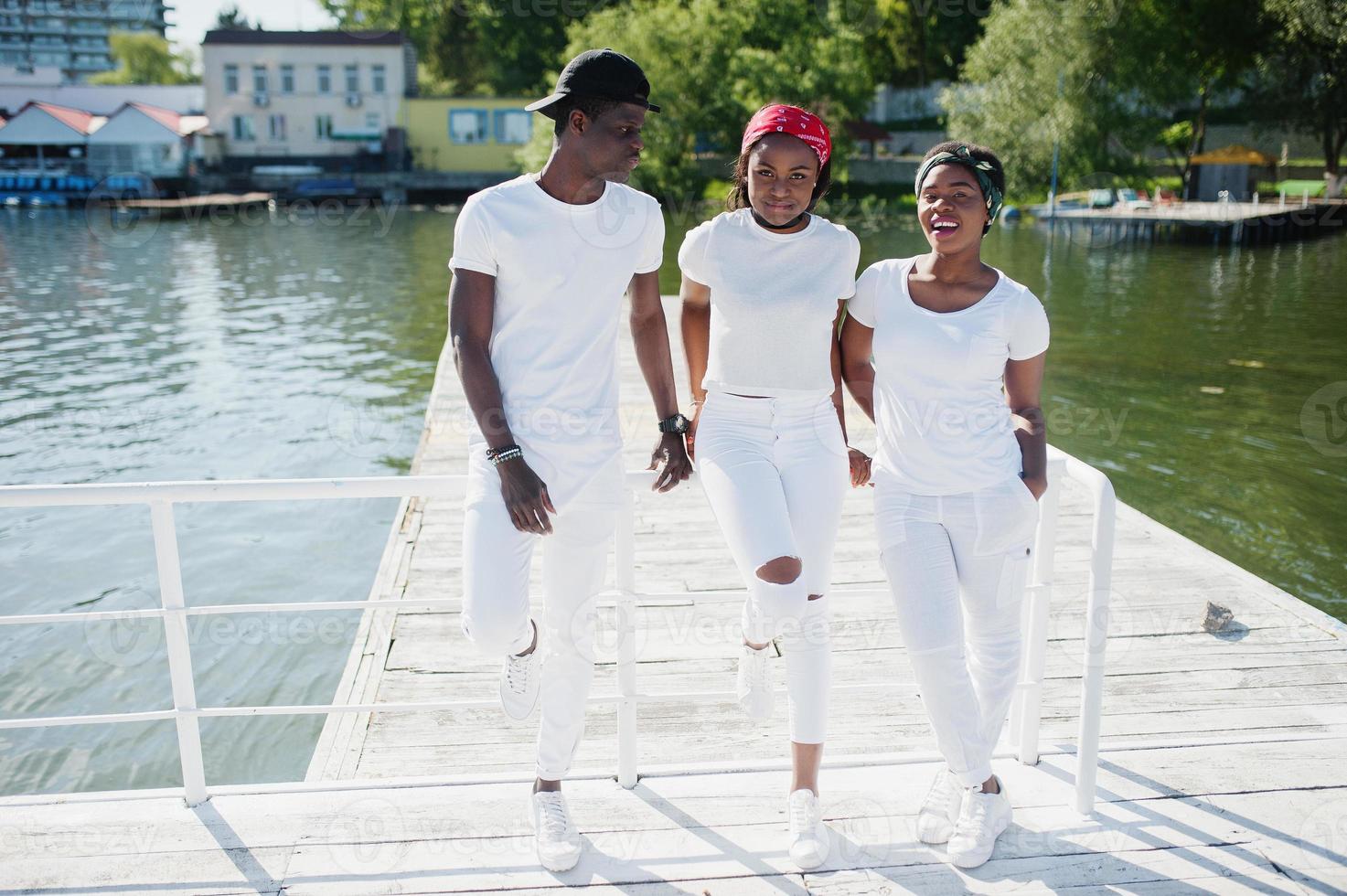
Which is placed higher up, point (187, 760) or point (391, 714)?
point (187, 760)

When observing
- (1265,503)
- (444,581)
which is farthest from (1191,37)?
(444,581)

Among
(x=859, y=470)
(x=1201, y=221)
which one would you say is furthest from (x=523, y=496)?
(x=1201, y=221)

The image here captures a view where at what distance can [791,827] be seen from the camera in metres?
2.75

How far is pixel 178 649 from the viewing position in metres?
2.83

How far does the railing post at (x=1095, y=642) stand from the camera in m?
2.82

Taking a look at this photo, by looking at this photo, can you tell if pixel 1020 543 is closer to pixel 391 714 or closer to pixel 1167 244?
pixel 391 714

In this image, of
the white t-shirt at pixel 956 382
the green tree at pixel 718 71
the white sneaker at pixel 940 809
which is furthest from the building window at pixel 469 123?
the white sneaker at pixel 940 809

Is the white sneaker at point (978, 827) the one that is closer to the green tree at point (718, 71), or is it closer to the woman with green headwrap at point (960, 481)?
the woman with green headwrap at point (960, 481)

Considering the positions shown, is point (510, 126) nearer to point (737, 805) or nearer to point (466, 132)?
point (466, 132)

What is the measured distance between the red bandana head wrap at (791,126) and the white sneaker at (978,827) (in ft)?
5.84

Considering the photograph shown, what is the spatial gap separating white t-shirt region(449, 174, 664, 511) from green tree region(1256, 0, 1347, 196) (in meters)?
40.0

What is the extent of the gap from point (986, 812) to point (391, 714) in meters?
2.50

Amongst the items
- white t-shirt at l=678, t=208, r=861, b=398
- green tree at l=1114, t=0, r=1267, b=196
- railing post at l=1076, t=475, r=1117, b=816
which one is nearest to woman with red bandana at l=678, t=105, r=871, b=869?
white t-shirt at l=678, t=208, r=861, b=398

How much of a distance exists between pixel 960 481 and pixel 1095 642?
0.62m
